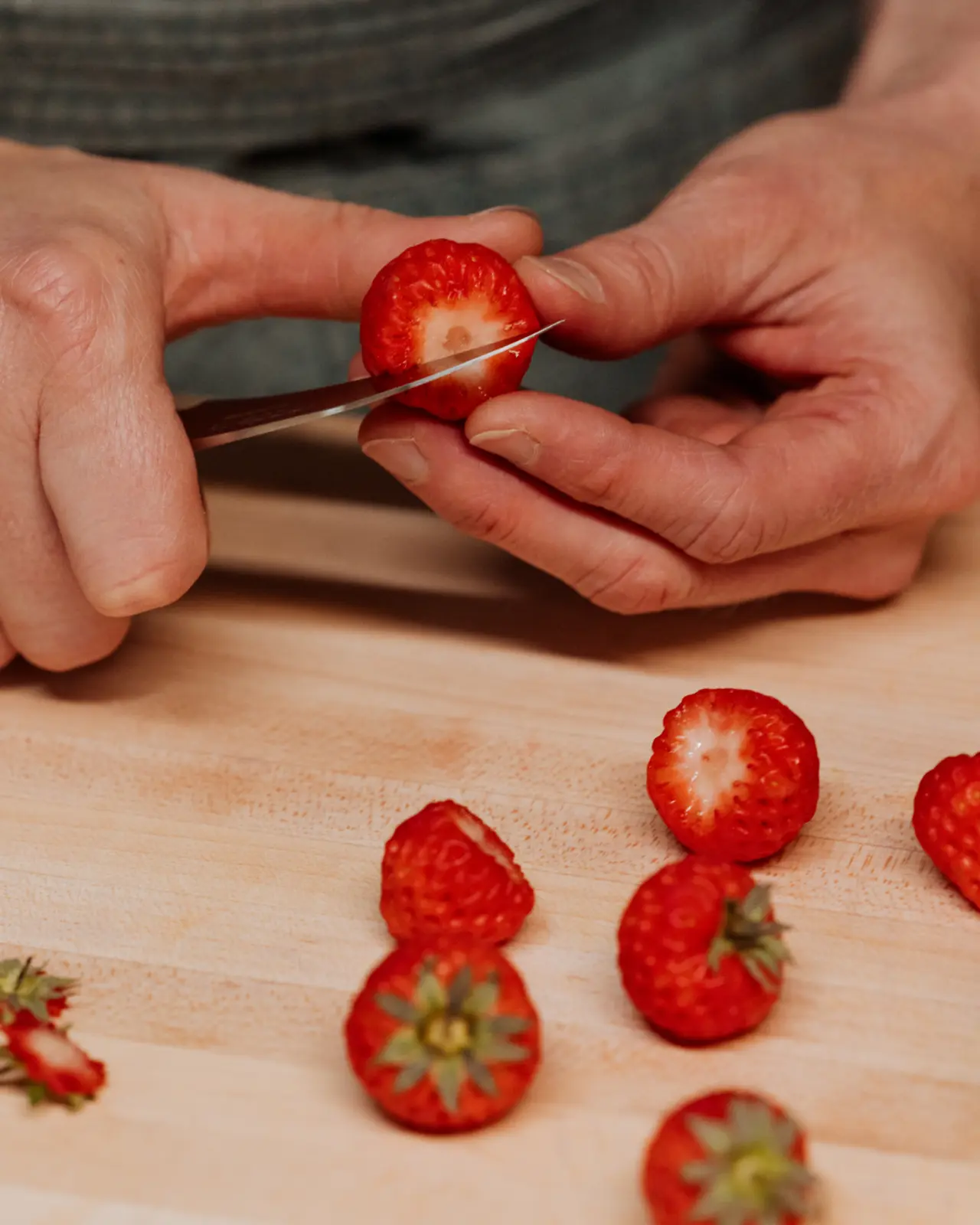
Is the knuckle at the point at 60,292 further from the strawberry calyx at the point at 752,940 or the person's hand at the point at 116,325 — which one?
the strawberry calyx at the point at 752,940

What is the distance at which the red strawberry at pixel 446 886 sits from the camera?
81 centimetres

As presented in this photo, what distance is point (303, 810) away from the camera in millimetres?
968

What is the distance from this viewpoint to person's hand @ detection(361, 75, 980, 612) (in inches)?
41.4

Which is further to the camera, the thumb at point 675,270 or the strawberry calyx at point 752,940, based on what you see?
the thumb at point 675,270

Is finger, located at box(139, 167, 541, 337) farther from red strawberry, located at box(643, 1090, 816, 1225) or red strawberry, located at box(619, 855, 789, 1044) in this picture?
red strawberry, located at box(643, 1090, 816, 1225)

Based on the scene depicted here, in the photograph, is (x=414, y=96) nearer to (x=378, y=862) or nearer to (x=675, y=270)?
(x=675, y=270)

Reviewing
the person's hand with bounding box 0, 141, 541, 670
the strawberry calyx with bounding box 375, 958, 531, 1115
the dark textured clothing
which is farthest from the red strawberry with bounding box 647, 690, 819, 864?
the dark textured clothing

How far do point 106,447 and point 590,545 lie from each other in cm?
36

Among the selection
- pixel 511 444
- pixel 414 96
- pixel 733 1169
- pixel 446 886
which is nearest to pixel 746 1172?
pixel 733 1169

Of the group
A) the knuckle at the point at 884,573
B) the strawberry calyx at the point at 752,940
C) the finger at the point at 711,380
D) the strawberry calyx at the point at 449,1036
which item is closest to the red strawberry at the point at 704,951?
the strawberry calyx at the point at 752,940

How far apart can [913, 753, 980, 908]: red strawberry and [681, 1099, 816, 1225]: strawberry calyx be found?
0.99 feet

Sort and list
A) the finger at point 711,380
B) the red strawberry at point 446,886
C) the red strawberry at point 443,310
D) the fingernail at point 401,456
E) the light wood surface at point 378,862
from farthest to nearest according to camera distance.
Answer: the finger at point 711,380 → the fingernail at point 401,456 → the red strawberry at point 443,310 → the red strawberry at point 446,886 → the light wood surface at point 378,862

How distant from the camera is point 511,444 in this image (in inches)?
40.0

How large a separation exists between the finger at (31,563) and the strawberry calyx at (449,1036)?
1.70 feet
